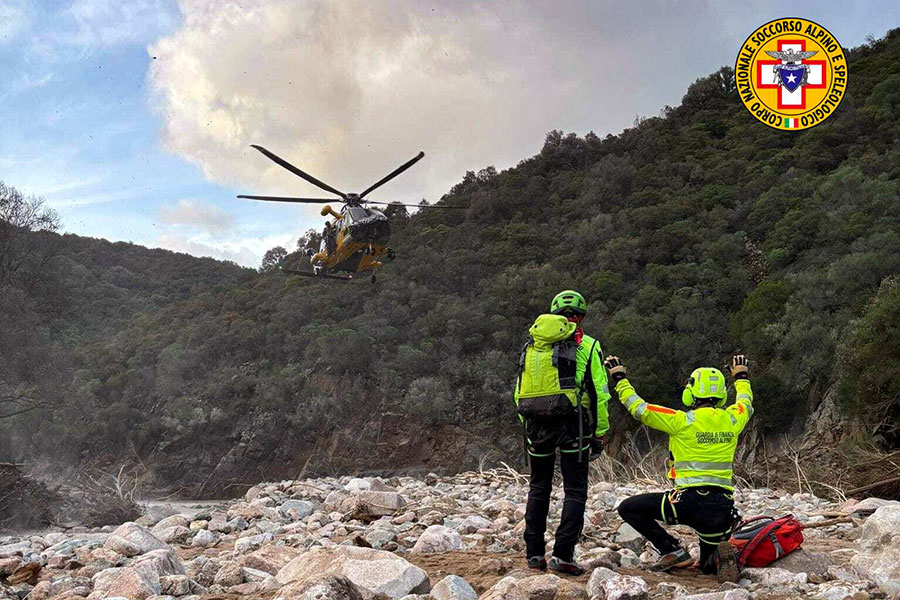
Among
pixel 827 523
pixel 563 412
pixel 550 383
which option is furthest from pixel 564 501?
pixel 827 523

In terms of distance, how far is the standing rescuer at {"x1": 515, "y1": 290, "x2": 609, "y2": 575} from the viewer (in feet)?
14.1

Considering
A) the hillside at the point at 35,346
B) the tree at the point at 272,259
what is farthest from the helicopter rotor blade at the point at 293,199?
the tree at the point at 272,259

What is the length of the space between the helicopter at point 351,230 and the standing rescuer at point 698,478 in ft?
44.5

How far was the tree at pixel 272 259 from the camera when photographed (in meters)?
54.5

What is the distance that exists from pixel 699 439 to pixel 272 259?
56.0 m

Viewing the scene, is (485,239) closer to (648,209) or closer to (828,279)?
(648,209)

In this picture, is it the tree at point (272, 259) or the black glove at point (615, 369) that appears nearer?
the black glove at point (615, 369)

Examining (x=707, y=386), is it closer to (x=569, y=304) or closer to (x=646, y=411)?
(x=646, y=411)

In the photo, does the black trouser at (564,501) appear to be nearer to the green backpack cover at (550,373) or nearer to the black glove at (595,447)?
the black glove at (595,447)

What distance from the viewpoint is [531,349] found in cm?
449

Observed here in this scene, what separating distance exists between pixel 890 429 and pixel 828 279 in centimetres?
1172

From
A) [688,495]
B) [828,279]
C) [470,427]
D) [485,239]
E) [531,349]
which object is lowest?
[470,427]

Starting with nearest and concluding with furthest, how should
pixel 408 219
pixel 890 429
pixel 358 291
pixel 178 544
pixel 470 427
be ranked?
1. pixel 178 544
2. pixel 890 429
3. pixel 470 427
4. pixel 358 291
5. pixel 408 219

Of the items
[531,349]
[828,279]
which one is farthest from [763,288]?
[531,349]
